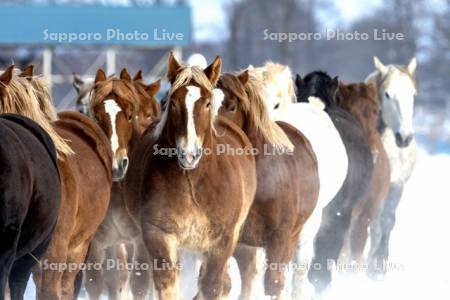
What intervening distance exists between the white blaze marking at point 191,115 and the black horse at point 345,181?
3.51m

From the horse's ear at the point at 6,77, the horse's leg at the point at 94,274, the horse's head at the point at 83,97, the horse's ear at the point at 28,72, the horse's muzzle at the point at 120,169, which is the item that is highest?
the horse's head at the point at 83,97

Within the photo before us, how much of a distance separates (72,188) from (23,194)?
1176mm

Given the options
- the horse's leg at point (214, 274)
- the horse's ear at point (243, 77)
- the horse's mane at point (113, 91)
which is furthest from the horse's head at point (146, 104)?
the horse's leg at point (214, 274)

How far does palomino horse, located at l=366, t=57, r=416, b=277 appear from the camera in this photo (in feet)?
42.0

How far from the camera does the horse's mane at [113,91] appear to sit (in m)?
8.32

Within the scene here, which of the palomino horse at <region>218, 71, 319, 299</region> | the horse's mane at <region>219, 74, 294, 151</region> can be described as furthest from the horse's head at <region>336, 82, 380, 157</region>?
the horse's mane at <region>219, 74, 294, 151</region>

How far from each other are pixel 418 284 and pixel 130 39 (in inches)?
806

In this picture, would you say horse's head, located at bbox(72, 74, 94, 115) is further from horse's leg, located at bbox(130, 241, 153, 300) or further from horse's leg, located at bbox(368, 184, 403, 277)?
horse's leg, located at bbox(368, 184, 403, 277)

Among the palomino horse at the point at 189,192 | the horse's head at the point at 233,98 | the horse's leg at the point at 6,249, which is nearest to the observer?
the horse's leg at the point at 6,249

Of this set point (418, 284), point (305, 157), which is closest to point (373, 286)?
point (418, 284)

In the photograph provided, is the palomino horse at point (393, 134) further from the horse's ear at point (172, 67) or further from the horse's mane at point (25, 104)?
the horse's mane at point (25, 104)

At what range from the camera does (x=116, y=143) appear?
26.8ft

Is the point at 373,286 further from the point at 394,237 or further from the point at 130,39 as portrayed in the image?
the point at 130,39

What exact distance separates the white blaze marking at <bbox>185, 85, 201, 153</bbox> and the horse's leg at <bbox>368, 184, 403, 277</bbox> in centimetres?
526
